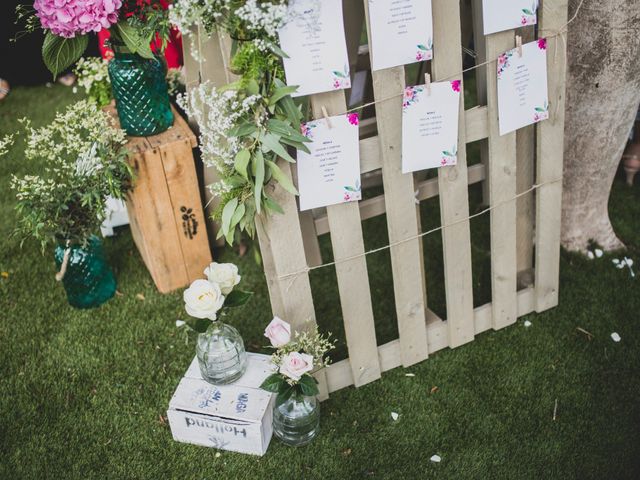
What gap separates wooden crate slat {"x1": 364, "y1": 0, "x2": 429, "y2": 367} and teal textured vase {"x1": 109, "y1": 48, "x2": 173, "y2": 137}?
40.3 inches

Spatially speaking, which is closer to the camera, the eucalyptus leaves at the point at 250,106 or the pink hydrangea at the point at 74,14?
the eucalyptus leaves at the point at 250,106

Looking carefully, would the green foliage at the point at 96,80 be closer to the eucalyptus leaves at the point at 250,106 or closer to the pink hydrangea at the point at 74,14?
the pink hydrangea at the point at 74,14

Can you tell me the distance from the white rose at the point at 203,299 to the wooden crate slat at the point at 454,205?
0.84m

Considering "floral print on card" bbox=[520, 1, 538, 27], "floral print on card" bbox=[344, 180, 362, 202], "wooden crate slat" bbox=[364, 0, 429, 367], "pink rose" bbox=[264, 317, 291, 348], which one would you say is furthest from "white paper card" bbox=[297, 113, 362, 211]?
"floral print on card" bbox=[520, 1, 538, 27]

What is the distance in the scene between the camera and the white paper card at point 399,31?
197cm

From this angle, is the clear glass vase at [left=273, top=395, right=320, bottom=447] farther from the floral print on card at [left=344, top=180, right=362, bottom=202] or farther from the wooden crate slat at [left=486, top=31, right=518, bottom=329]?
the wooden crate slat at [left=486, top=31, right=518, bottom=329]

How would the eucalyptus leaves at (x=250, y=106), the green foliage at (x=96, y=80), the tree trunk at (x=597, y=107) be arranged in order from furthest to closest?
1. the green foliage at (x=96, y=80)
2. the tree trunk at (x=597, y=107)
3. the eucalyptus leaves at (x=250, y=106)

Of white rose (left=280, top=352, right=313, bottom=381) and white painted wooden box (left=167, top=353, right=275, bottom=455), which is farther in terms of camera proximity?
white painted wooden box (left=167, top=353, right=275, bottom=455)

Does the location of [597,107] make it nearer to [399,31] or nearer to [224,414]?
[399,31]

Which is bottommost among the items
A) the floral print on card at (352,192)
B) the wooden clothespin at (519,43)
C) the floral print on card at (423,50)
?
the floral print on card at (352,192)

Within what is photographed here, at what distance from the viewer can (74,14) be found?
224cm

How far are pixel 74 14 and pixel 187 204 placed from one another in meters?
0.96

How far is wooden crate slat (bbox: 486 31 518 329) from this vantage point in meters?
2.25

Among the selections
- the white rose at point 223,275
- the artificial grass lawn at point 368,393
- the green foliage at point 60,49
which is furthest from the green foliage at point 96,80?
the white rose at point 223,275
